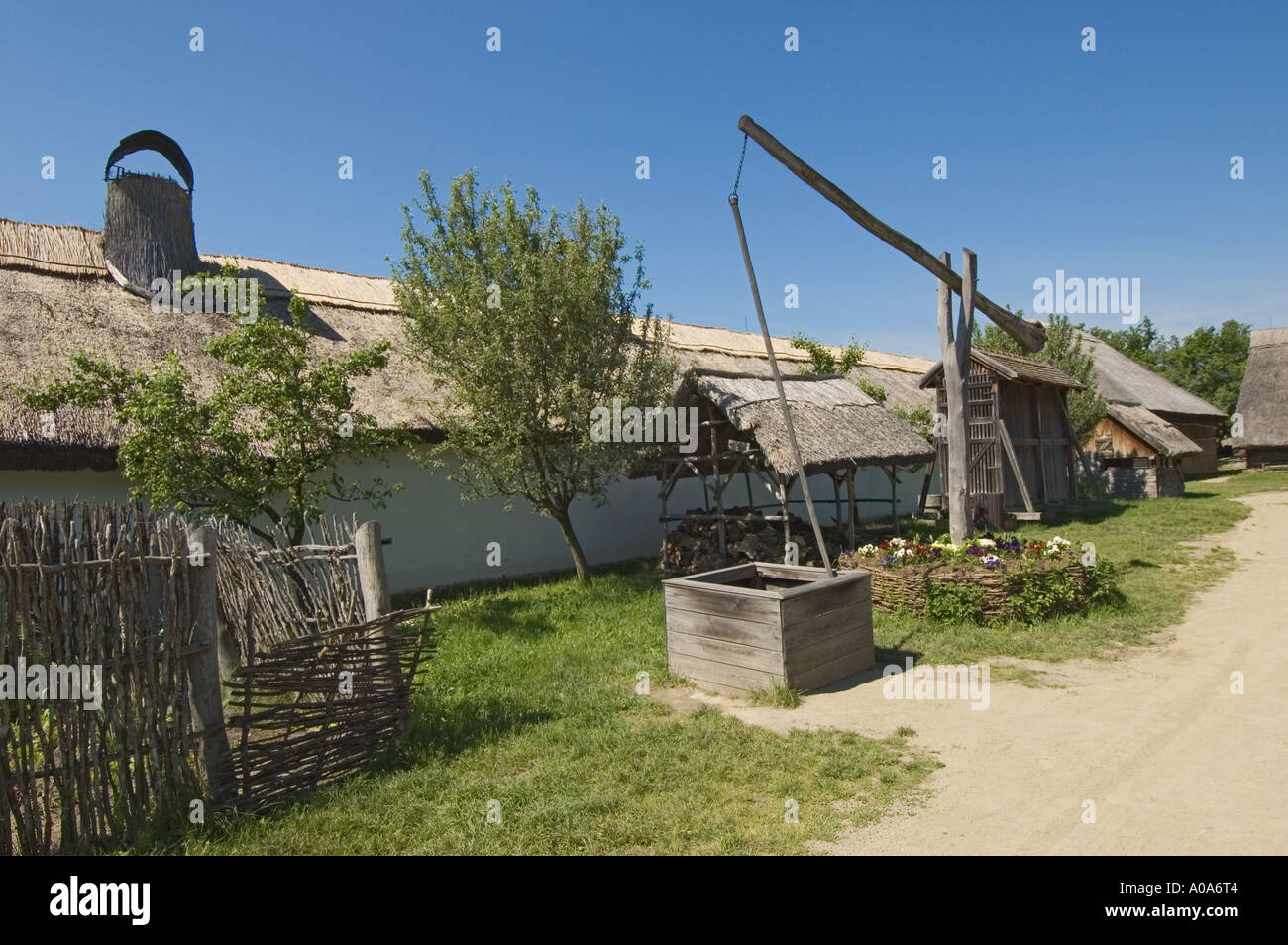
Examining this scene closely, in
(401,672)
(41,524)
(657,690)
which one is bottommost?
(657,690)

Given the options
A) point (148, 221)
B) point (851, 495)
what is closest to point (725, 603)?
point (851, 495)

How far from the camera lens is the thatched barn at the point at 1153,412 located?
2289cm

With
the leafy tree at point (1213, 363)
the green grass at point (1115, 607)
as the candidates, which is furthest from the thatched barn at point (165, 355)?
the leafy tree at point (1213, 363)

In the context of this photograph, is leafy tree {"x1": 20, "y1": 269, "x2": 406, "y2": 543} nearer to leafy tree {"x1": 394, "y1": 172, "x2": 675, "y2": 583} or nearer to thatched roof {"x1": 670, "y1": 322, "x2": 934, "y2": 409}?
leafy tree {"x1": 394, "y1": 172, "x2": 675, "y2": 583}

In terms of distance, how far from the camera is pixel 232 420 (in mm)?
8727

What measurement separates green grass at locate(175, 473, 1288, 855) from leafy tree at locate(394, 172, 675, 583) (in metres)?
2.63

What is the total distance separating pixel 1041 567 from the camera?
347 inches

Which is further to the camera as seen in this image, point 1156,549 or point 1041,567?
point 1156,549

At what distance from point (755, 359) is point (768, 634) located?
15.5 m

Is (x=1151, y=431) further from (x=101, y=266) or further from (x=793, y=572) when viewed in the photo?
(x=101, y=266)
